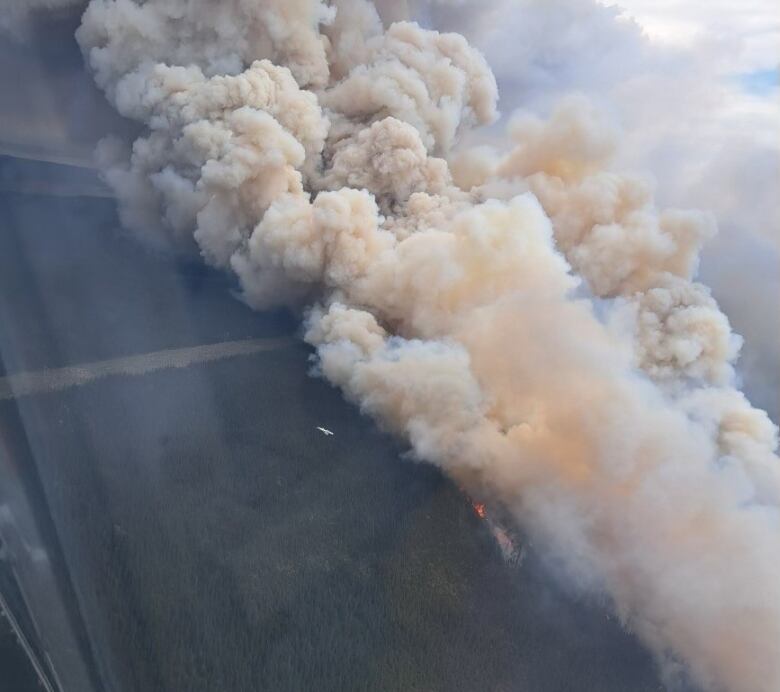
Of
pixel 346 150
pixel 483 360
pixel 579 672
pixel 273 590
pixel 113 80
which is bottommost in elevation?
pixel 273 590

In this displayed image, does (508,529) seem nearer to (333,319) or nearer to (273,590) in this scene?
(273,590)

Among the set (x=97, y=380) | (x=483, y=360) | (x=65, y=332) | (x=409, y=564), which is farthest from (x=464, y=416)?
(x=65, y=332)

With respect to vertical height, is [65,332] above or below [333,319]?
below

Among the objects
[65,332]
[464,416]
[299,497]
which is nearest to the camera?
[299,497]

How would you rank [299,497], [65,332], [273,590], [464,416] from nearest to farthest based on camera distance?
[273,590] < [299,497] < [464,416] < [65,332]

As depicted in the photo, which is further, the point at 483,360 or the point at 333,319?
the point at 333,319

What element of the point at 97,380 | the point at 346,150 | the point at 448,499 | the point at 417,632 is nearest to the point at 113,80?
the point at 346,150

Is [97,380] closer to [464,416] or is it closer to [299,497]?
[299,497]
